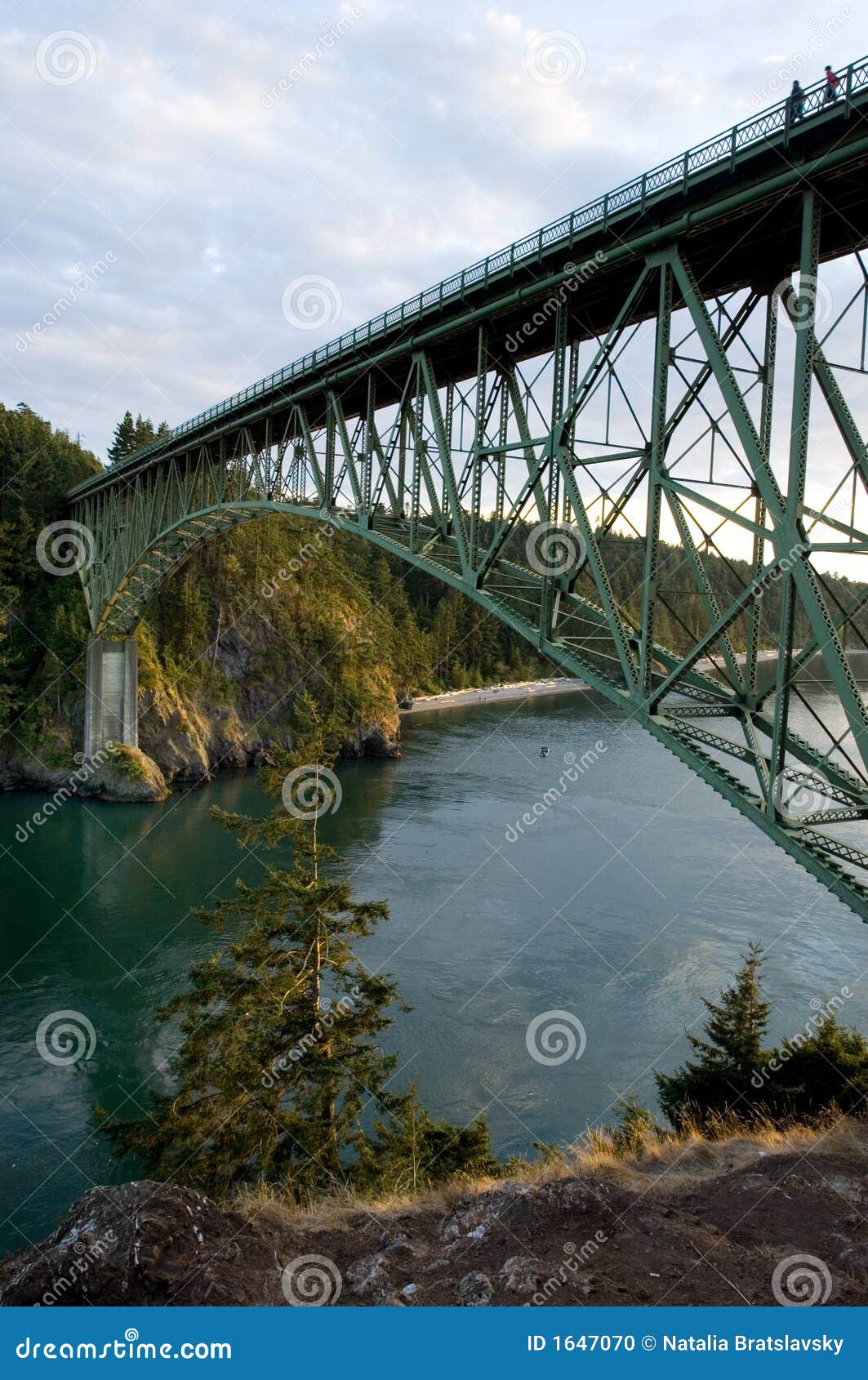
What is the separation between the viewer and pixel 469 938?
21.8 m

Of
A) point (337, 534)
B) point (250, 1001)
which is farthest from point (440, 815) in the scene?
point (337, 534)

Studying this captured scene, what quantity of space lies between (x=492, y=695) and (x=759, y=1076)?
7163cm

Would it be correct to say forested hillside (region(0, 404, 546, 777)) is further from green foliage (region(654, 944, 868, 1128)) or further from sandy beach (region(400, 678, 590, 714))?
green foliage (region(654, 944, 868, 1128))

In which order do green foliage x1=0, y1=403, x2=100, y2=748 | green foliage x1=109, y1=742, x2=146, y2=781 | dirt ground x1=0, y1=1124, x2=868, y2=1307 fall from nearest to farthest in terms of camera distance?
1. dirt ground x1=0, y1=1124, x2=868, y2=1307
2. green foliage x1=109, y1=742, x2=146, y2=781
3. green foliage x1=0, y1=403, x2=100, y2=748

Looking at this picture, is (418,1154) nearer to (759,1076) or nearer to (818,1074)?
(759,1076)

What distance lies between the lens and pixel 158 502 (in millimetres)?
35656

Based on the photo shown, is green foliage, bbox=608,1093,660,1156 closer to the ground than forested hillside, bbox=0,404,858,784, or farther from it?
closer to the ground

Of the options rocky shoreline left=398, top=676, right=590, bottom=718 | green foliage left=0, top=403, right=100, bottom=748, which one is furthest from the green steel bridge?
rocky shoreline left=398, top=676, right=590, bottom=718

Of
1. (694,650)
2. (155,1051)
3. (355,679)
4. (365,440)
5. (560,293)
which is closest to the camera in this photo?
(694,650)

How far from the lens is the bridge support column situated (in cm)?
3997

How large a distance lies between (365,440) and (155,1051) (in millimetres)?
14448

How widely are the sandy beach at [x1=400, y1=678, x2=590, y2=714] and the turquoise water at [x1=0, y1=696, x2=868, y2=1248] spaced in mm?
36460

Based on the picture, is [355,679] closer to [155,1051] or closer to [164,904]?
[164,904]

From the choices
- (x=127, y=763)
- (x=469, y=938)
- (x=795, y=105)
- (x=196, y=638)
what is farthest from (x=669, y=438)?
(x=196, y=638)
